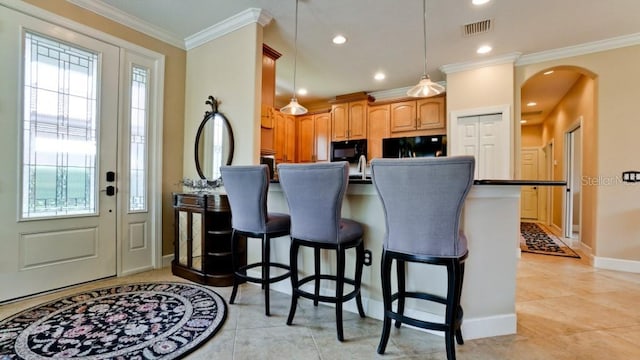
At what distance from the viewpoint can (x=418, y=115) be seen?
4848 mm

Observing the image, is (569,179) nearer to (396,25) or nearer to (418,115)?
(418,115)

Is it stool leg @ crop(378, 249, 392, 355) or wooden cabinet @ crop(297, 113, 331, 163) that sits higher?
wooden cabinet @ crop(297, 113, 331, 163)

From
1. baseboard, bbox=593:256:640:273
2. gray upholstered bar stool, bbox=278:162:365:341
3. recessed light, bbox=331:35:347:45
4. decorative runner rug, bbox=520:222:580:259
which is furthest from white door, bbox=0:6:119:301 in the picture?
decorative runner rug, bbox=520:222:580:259

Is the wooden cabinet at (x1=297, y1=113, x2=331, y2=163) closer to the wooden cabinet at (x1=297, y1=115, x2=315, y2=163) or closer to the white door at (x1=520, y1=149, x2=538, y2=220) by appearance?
the wooden cabinet at (x1=297, y1=115, x2=315, y2=163)

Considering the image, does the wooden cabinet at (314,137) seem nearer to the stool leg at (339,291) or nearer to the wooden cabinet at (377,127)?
the wooden cabinet at (377,127)

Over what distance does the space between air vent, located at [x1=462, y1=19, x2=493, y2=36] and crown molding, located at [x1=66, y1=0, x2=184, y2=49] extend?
3.34 meters

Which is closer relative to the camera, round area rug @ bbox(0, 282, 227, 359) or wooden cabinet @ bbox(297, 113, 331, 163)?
round area rug @ bbox(0, 282, 227, 359)

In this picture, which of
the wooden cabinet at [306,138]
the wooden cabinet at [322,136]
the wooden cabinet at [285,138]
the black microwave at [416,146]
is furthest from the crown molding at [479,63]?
the wooden cabinet at [285,138]

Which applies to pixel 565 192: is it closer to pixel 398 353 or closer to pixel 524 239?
pixel 524 239

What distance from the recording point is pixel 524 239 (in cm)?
537

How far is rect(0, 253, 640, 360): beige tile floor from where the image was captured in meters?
1.74

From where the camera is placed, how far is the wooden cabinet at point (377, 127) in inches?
203

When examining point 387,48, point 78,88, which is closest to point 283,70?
point 387,48

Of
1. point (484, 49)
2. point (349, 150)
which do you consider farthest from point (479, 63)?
point (349, 150)
